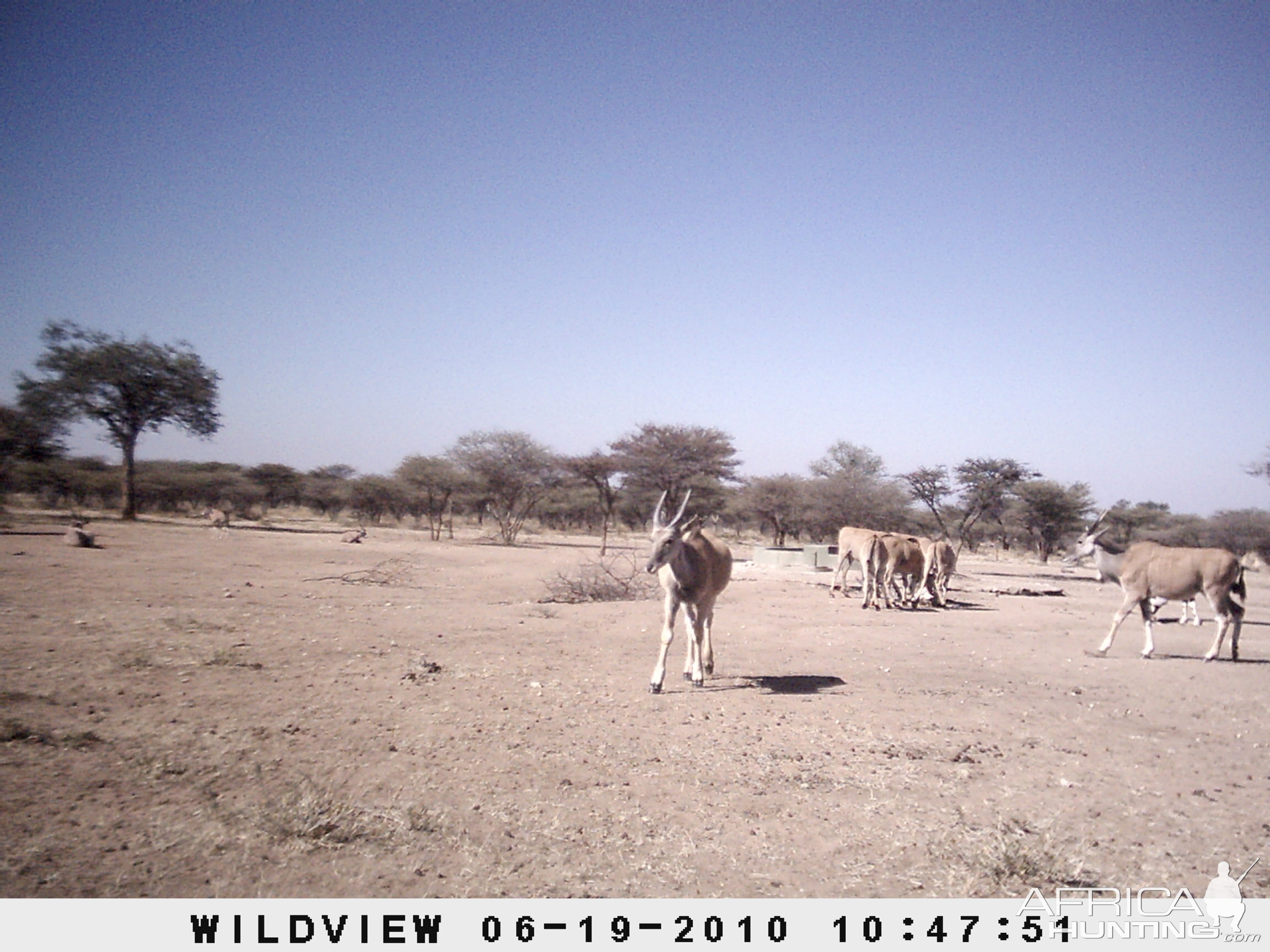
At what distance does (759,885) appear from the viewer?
3562 millimetres

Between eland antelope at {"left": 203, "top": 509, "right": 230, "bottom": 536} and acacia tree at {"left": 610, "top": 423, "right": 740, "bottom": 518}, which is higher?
acacia tree at {"left": 610, "top": 423, "right": 740, "bottom": 518}

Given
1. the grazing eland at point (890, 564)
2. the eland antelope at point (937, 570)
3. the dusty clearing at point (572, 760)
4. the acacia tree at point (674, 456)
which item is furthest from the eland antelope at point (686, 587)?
the acacia tree at point (674, 456)

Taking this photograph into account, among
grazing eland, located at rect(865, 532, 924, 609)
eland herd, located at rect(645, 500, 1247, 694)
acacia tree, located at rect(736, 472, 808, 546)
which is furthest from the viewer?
acacia tree, located at rect(736, 472, 808, 546)

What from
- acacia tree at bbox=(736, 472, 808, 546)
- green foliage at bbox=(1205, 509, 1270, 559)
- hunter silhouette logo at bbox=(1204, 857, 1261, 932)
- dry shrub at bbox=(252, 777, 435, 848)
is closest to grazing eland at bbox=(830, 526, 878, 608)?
hunter silhouette logo at bbox=(1204, 857, 1261, 932)

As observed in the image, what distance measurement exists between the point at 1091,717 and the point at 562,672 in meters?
5.74

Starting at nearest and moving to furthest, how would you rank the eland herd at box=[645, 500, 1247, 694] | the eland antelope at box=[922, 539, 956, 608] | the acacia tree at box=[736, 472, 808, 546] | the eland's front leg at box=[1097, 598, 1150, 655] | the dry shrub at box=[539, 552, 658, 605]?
1. the eland herd at box=[645, 500, 1247, 694]
2. the eland's front leg at box=[1097, 598, 1150, 655]
3. the dry shrub at box=[539, 552, 658, 605]
4. the eland antelope at box=[922, 539, 956, 608]
5. the acacia tree at box=[736, 472, 808, 546]

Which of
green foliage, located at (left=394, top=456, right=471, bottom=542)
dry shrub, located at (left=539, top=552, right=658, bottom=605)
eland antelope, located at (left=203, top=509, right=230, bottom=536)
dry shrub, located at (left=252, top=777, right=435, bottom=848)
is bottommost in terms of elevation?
dry shrub, located at (left=539, top=552, right=658, bottom=605)

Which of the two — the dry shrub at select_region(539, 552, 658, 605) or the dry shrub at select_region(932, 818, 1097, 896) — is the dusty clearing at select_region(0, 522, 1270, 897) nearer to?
the dry shrub at select_region(932, 818, 1097, 896)

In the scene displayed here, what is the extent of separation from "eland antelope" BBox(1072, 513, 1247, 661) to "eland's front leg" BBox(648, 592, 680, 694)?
7.87 meters

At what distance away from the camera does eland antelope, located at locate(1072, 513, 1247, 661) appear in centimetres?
1118

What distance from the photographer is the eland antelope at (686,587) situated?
25.8 ft

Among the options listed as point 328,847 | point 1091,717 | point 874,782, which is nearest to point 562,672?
point 874,782

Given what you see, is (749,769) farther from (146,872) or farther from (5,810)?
(5,810)
